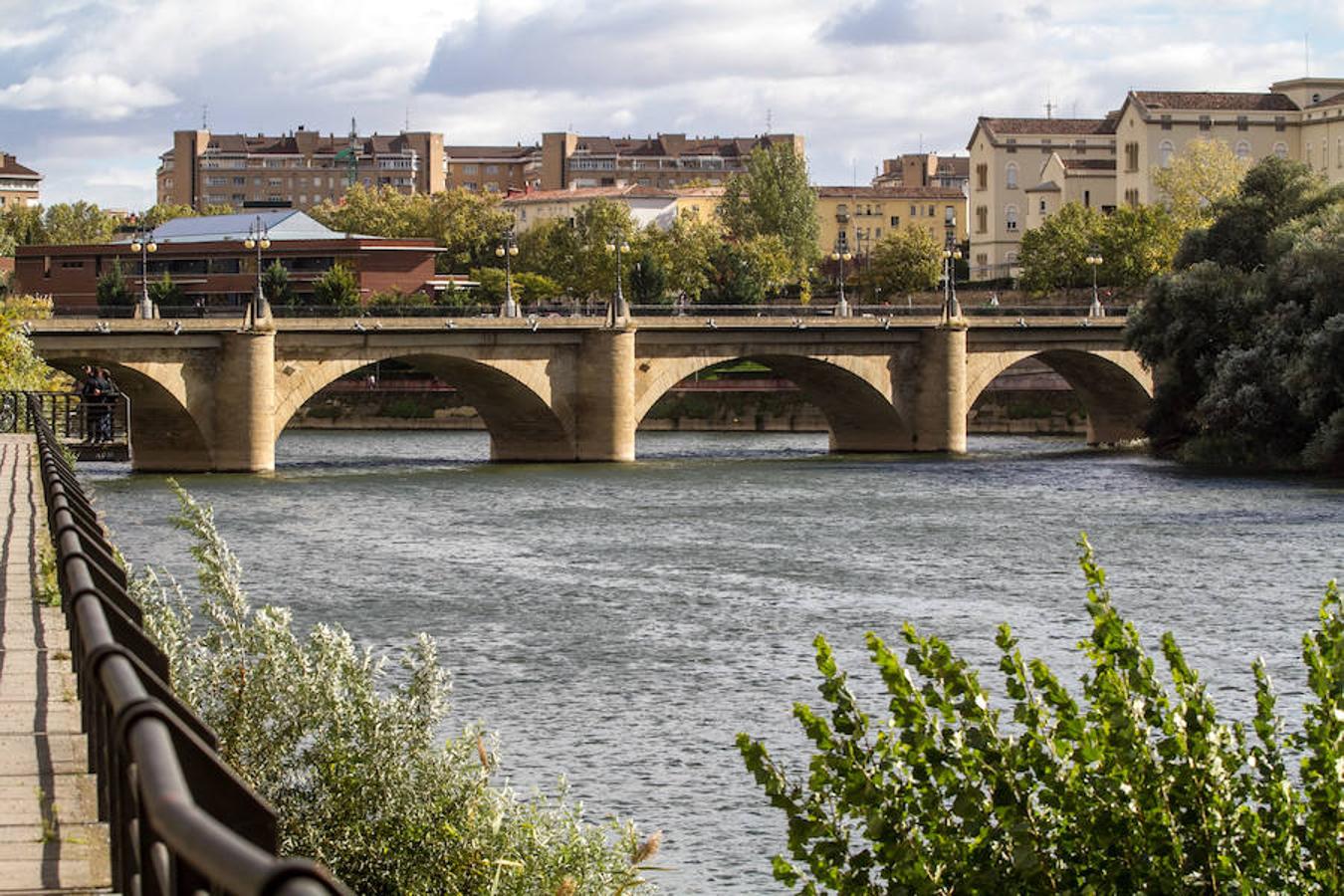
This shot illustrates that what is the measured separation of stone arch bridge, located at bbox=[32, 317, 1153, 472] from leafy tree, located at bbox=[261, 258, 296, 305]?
41234 mm

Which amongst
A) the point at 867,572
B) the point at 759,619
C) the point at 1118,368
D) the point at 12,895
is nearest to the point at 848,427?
the point at 1118,368

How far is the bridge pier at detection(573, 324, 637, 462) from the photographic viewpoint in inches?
2432

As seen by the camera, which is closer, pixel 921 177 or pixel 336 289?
pixel 336 289

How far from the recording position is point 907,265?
114 metres

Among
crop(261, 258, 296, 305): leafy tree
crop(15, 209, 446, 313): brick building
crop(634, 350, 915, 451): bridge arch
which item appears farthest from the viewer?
crop(15, 209, 446, 313): brick building

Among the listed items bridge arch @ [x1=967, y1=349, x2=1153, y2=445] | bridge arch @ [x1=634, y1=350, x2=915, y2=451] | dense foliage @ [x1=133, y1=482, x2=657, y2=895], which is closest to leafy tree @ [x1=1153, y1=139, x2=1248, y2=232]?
bridge arch @ [x1=967, y1=349, x2=1153, y2=445]

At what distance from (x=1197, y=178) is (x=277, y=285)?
43.3 metres

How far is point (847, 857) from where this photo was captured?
10008mm

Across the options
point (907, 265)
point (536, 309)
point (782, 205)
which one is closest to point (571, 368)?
point (536, 309)

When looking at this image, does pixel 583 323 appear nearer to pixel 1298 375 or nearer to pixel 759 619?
pixel 1298 375

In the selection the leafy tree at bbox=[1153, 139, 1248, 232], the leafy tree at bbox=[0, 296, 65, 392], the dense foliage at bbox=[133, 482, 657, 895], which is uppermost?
the leafy tree at bbox=[1153, 139, 1248, 232]

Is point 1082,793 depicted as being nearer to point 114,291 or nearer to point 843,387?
point 843,387

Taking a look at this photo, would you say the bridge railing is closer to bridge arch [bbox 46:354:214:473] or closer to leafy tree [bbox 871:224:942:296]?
bridge arch [bbox 46:354:214:473]

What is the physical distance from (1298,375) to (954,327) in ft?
54.6
